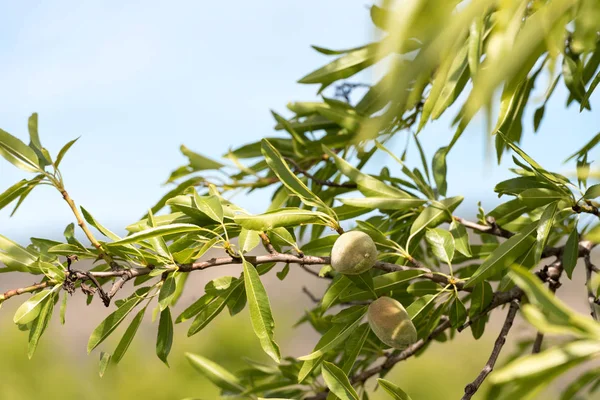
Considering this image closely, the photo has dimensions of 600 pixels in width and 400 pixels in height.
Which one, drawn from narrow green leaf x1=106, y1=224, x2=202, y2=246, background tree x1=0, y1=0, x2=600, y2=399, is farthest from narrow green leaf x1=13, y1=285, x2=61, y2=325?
narrow green leaf x1=106, y1=224, x2=202, y2=246

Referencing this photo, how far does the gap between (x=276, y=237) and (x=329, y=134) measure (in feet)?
1.28

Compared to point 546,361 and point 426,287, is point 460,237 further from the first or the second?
point 546,361

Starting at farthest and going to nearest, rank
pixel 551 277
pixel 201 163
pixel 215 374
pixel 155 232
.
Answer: pixel 201 163 < pixel 215 374 < pixel 551 277 < pixel 155 232

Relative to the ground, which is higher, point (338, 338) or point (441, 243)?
point (441, 243)

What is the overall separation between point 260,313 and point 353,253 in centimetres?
10

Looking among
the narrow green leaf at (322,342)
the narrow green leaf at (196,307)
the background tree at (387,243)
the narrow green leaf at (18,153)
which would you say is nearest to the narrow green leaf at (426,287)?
the background tree at (387,243)

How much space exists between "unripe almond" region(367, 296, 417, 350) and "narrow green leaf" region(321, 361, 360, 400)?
0.06 metres

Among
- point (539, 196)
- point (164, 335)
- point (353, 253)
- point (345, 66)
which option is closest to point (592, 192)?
point (539, 196)

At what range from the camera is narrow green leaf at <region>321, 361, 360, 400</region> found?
61cm

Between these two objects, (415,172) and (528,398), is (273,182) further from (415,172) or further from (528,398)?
(528,398)

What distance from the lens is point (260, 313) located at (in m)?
0.58

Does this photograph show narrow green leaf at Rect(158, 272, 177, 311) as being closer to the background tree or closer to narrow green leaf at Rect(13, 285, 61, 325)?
the background tree

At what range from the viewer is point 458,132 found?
658 mm

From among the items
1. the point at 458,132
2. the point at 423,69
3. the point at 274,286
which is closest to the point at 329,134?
the point at 458,132
